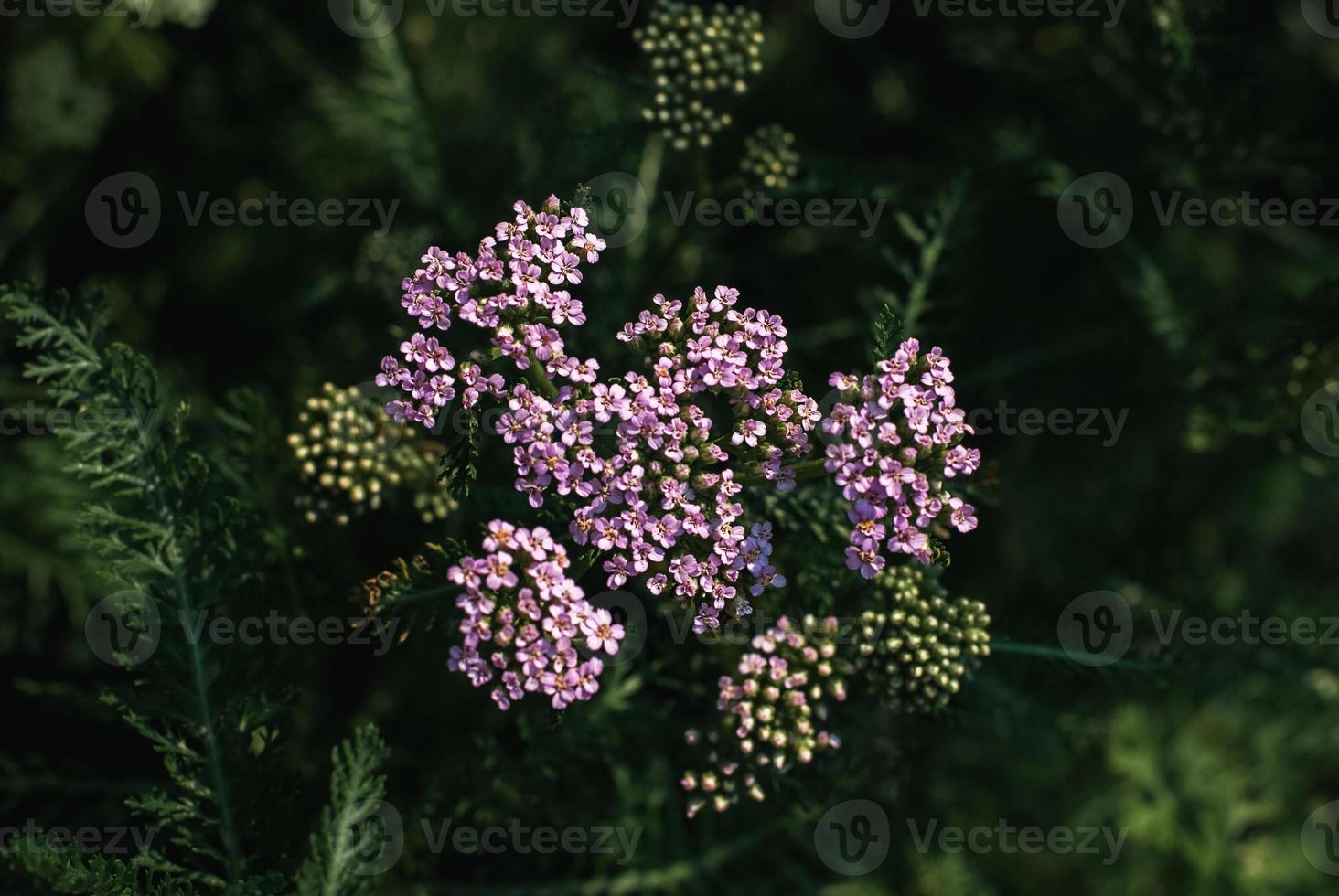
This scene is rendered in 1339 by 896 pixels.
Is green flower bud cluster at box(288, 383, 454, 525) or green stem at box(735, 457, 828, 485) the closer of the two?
green stem at box(735, 457, 828, 485)

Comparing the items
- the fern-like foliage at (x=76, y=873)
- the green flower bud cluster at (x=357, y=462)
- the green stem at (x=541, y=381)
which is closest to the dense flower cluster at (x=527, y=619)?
the green stem at (x=541, y=381)

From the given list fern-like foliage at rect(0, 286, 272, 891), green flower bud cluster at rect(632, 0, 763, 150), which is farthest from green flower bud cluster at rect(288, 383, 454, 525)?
green flower bud cluster at rect(632, 0, 763, 150)

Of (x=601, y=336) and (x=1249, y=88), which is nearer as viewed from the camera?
(x=601, y=336)

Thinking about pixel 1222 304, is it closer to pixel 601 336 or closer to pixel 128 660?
pixel 601 336

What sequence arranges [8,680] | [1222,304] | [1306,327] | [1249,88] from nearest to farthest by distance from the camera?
[1306,327]
[1249,88]
[8,680]
[1222,304]

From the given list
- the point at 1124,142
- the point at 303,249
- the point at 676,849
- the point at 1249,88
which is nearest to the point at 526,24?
the point at 303,249

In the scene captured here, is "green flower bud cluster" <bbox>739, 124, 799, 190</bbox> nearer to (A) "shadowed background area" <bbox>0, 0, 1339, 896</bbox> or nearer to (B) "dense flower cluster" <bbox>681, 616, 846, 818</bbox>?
(A) "shadowed background area" <bbox>0, 0, 1339, 896</bbox>

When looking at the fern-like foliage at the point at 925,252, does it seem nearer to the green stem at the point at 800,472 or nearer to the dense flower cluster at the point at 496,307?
the green stem at the point at 800,472
